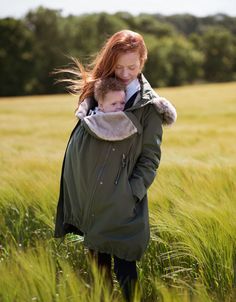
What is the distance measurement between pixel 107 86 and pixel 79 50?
39068 mm

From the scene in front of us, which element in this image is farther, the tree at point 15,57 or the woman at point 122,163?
the tree at point 15,57

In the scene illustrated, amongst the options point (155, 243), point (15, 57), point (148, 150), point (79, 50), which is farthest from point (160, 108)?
point (79, 50)

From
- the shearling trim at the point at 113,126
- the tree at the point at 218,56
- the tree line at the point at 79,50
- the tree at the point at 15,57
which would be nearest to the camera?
the shearling trim at the point at 113,126

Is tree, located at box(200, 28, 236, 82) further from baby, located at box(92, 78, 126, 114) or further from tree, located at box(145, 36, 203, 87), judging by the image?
baby, located at box(92, 78, 126, 114)

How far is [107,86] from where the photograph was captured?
239cm

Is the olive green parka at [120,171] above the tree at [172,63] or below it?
above

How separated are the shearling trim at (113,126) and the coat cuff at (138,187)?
178 millimetres

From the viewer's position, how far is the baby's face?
240 centimetres

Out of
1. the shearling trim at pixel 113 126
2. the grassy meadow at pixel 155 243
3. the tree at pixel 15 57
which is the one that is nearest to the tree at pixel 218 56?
the tree at pixel 15 57

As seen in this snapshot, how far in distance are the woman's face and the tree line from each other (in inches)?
1078

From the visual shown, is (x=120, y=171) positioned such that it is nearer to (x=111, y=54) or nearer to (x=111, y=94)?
(x=111, y=94)

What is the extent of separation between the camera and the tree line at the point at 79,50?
122 ft

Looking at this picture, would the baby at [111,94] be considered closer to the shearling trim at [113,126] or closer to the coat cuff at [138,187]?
the shearling trim at [113,126]

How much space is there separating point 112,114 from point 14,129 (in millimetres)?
9197
